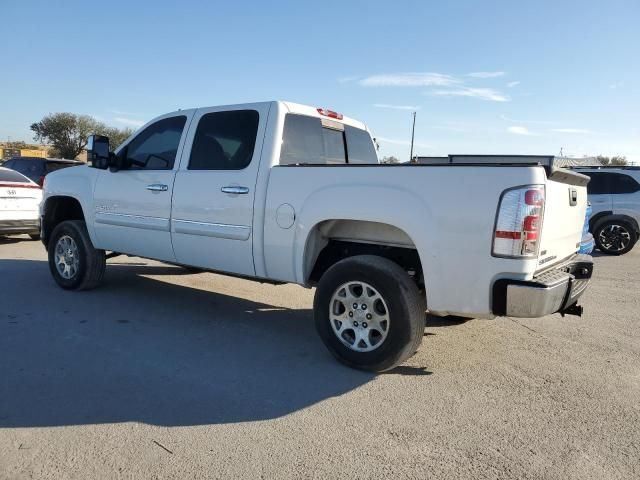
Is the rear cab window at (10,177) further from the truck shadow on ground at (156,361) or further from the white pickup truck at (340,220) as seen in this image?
the white pickup truck at (340,220)

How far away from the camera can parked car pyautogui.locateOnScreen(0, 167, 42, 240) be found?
9594mm

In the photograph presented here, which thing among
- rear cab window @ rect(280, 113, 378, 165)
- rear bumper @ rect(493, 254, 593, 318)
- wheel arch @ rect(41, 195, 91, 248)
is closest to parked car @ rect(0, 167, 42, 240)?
wheel arch @ rect(41, 195, 91, 248)

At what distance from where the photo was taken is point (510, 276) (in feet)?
10.9

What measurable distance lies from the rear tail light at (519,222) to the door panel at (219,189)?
214cm

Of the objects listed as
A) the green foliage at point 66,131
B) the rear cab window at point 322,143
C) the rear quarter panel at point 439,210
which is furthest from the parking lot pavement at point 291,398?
the green foliage at point 66,131

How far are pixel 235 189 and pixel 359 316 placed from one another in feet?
5.35

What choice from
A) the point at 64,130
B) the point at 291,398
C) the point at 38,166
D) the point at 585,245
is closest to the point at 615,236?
the point at 585,245

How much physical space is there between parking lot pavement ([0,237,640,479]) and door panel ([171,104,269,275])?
76 cm

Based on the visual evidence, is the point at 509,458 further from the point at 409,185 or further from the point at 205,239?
the point at 205,239

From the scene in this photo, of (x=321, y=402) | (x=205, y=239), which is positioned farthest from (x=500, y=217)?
(x=205, y=239)

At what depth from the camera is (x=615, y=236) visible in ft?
37.2

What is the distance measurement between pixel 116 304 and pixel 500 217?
14.3 ft

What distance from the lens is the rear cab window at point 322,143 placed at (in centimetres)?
477

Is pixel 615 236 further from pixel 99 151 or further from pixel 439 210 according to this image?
pixel 99 151
